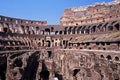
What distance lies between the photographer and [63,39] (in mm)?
57156

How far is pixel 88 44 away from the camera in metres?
43.7

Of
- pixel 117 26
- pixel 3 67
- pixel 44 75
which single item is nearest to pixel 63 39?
pixel 117 26

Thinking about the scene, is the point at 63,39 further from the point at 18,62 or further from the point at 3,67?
the point at 3,67

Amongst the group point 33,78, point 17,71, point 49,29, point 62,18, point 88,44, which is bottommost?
point 33,78

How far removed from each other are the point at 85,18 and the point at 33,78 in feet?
118

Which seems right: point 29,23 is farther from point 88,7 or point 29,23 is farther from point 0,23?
point 88,7

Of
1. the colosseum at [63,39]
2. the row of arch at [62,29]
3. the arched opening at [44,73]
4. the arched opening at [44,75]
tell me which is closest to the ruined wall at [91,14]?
the colosseum at [63,39]

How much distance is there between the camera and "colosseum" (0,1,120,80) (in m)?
32.6

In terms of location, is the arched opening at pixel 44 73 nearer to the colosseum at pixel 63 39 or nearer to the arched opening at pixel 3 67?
the colosseum at pixel 63 39

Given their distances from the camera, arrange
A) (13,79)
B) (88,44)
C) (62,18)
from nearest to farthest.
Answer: (13,79), (88,44), (62,18)

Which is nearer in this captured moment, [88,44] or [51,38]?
[88,44]

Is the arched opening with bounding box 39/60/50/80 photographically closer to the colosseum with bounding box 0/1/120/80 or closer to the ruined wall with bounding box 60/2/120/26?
the colosseum with bounding box 0/1/120/80

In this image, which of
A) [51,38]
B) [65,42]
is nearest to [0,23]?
[51,38]

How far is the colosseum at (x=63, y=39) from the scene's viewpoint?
32562 millimetres
